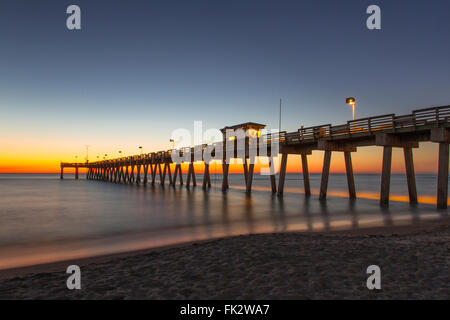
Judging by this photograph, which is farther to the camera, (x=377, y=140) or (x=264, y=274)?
(x=377, y=140)

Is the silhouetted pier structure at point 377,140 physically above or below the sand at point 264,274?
above

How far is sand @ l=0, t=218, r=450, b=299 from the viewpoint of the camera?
4.11 m

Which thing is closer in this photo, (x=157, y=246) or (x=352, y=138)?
(x=157, y=246)

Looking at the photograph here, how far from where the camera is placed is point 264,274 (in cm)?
482

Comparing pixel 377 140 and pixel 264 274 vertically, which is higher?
pixel 377 140

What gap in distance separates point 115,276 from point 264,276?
8.93ft

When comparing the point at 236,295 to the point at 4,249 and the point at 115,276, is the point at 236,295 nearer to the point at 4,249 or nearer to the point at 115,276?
the point at 115,276

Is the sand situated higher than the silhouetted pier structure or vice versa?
the silhouetted pier structure

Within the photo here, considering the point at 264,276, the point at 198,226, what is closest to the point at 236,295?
the point at 264,276

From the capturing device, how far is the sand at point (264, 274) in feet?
13.5

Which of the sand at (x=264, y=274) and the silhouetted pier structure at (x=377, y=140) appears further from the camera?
the silhouetted pier structure at (x=377, y=140)

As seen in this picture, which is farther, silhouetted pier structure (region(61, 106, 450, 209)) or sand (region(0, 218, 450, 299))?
silhouetted pier structure (region(61, 106, 450, 209))

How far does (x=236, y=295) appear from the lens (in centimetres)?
403
